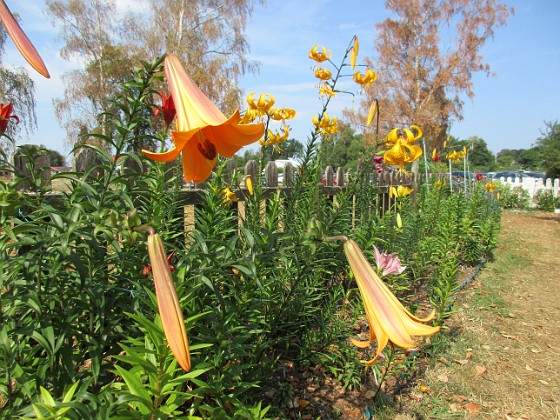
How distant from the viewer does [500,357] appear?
2484 millimetres

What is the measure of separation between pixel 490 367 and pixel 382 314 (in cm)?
200

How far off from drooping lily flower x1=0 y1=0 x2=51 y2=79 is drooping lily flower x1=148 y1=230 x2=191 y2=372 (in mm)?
333

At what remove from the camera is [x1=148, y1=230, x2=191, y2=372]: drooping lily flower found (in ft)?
1.84

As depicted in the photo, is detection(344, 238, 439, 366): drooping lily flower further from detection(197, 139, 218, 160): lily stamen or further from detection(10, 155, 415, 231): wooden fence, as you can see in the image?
detection(10, 155, 415, 231): wooden fence

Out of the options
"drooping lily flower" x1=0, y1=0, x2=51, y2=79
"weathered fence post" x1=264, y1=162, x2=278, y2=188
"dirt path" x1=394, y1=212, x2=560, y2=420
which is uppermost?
"drooping lily flower" x1=0, y1=0, x2=51, y2=79

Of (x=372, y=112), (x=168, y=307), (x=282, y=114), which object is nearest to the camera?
(x=168, y=307)

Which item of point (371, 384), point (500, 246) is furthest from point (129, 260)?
point (500, 246)

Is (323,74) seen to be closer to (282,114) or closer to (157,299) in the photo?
(282,114)

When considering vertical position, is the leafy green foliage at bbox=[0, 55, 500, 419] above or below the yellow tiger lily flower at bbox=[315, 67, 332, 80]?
below

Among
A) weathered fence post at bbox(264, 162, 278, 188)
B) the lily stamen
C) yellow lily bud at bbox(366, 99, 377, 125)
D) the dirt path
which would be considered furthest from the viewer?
weathered fence post at bbox(264, 162, 278, 188)

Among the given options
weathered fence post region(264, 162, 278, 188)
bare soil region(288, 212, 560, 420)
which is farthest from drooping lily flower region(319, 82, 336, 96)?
bare soil region(288, 212, 560, 420)

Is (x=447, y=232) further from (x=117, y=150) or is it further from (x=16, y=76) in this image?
(x=16, y=76)

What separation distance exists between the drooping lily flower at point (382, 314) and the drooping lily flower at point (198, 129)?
1.12ft

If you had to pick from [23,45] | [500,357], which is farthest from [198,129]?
[500,357]
